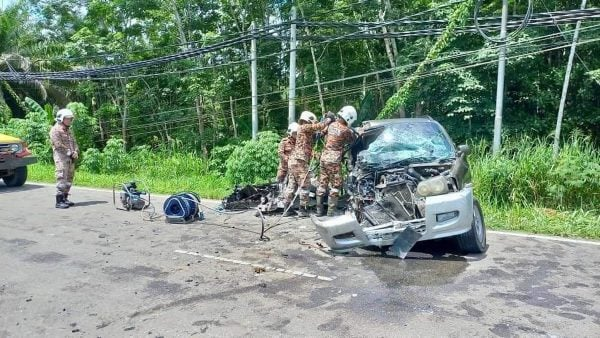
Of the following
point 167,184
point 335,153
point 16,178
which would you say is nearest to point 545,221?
point 335,153

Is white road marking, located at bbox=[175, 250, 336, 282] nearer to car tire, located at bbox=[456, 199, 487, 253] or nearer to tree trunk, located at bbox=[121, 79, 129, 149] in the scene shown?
car tire, located at bbox=[456, 199, 487, 253]

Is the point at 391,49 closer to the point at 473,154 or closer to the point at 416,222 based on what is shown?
the point at 473,154

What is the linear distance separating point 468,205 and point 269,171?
313 inches

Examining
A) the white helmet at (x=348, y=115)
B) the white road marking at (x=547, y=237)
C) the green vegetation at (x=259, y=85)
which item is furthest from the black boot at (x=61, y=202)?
the white road marking at (x=547, y=237)

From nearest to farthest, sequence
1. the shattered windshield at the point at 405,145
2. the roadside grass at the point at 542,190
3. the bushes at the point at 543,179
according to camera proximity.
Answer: the shattered windshield at the point at 405,145
the roadside grass at the point at 542,190
the bushes at the point at 543,179

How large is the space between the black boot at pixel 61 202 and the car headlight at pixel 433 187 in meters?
7.03

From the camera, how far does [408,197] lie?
234 inches

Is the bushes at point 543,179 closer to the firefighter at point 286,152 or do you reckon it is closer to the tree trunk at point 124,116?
the firefighter at point 286,152

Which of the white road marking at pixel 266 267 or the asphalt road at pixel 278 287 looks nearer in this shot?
the asphalt road at pixel 278 287

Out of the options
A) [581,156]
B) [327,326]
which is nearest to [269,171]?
[581,156]

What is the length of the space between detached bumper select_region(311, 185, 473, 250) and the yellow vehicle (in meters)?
9.26

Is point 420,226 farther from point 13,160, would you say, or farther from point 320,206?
point 13,160

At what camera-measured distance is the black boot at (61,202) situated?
31.2 feet

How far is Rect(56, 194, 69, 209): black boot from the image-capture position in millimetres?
9500
